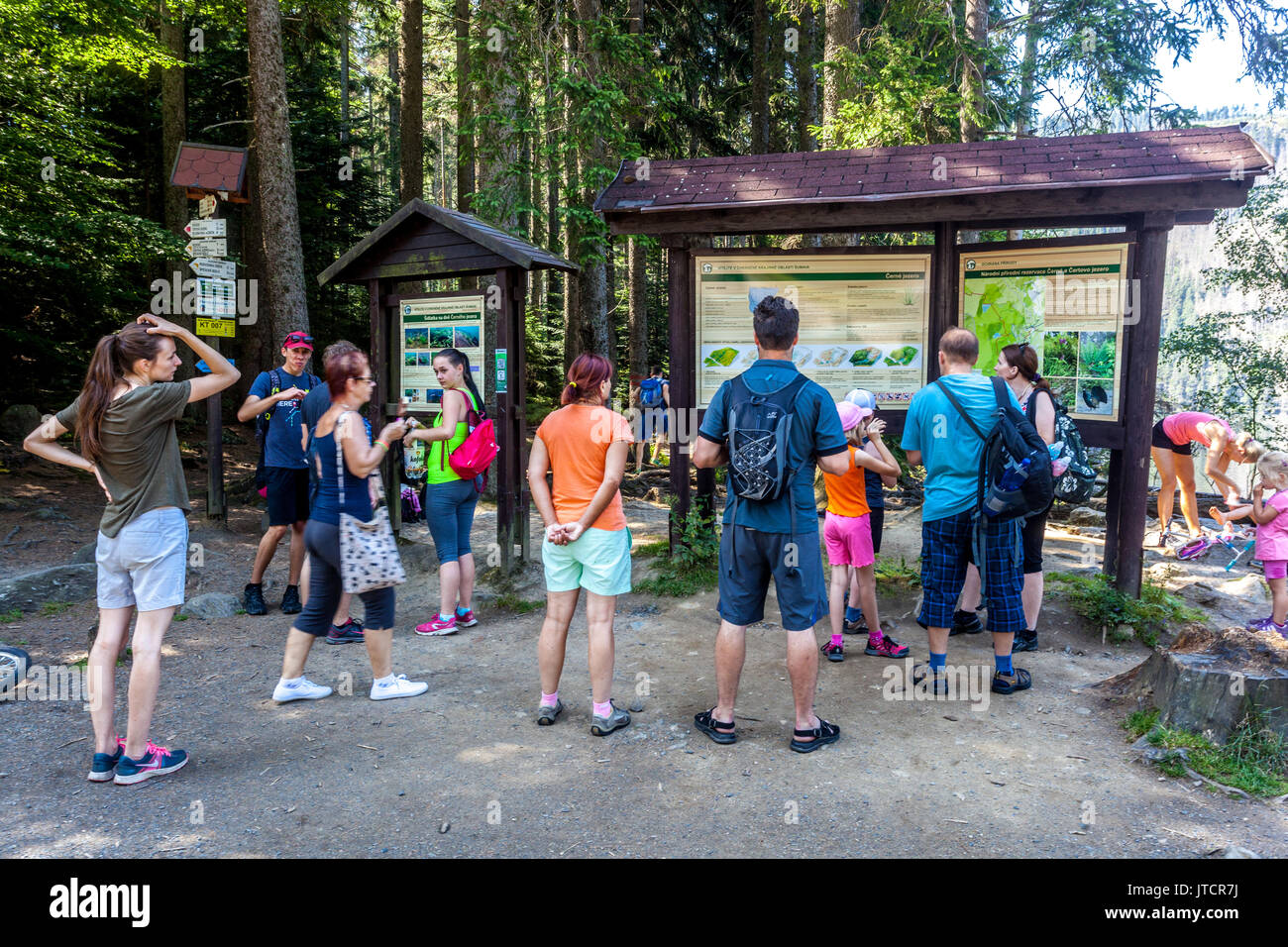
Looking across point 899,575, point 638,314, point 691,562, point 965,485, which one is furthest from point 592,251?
point 965,485

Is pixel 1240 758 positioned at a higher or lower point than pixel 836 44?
lower

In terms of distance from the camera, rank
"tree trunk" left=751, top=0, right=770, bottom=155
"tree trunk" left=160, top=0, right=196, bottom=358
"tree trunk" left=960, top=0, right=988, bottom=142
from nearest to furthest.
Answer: "tree trunk" left=960, top=0, right=988, bottom=142, "tree trunk" left=160, top=0, right=196, bottom=358, "tree trunk" left=751, top=0, right=770, bottom=155

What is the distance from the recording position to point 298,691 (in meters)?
4.72

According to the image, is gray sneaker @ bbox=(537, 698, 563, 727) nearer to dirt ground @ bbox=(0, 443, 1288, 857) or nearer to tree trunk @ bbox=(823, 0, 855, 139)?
dirt ground @ bbox=(0, 443, 1288, 857)

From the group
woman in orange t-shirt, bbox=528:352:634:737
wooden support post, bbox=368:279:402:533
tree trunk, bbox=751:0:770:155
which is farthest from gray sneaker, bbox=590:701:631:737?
tree trunk, bbox=751:0:770:155

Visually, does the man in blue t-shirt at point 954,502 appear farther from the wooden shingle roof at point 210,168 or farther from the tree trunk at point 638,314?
the tree trunk at point 638,314

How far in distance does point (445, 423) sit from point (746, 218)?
3.04 metres

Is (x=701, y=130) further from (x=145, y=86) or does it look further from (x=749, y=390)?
(x=749, y=390)

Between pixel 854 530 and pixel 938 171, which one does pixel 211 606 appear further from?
pixel 938 171

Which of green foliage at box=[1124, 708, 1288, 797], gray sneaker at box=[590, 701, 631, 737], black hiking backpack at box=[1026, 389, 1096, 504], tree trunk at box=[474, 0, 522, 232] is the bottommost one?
gray sneaker at box=[590, 701, 631, 737]

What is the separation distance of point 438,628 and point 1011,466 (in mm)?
4005

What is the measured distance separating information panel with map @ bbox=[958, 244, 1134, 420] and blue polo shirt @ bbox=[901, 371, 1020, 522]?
2.12m

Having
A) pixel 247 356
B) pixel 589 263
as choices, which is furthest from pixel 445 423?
pixel 247 356

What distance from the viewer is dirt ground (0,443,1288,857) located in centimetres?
328
